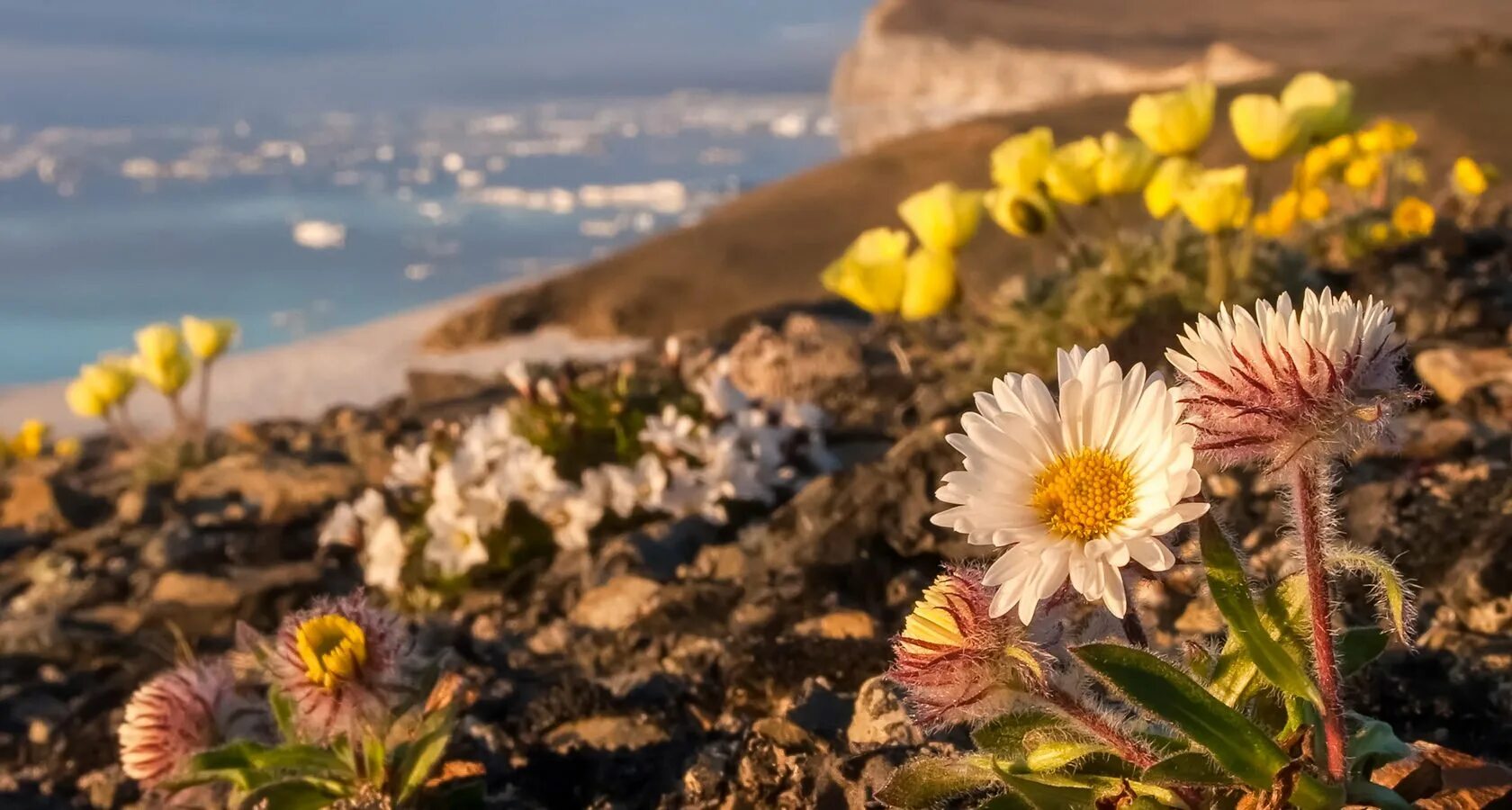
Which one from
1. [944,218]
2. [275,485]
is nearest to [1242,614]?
[944,218]

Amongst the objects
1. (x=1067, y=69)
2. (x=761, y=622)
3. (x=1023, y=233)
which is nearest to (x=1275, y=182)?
(x=1023, y=233)

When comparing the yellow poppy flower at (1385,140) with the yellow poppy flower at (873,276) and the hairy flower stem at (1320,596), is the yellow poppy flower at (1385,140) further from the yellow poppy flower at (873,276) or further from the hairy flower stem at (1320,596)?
the hairy flower stem at (1320,596)

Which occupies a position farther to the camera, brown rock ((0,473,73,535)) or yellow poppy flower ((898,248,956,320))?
brown rock ((0,473,73,535))

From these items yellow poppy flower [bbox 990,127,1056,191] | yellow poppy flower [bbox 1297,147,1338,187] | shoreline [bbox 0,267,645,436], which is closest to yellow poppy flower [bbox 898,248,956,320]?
yellow poppy flower [bbox 990,127,1056,191]

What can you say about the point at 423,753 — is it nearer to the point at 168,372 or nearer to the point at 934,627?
the point at 934,627

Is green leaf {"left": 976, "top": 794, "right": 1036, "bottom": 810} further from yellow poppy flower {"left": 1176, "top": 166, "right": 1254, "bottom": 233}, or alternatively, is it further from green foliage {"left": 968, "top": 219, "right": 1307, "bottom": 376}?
green foliage {"left": 968, "top": 219, "right": 1307, "bottom": 376}

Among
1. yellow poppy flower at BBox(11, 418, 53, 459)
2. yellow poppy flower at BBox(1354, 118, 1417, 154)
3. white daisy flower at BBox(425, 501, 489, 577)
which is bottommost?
yellow poppy flower at BBox(11, 418, 53, 459)

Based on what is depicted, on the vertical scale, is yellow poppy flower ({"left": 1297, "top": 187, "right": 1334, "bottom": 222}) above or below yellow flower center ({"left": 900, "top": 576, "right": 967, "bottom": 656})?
above

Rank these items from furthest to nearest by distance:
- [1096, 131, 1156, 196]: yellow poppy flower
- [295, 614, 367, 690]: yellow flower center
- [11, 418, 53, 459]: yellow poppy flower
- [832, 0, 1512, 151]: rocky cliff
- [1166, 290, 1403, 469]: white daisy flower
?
[832, 0, 1512, 151]: rocky cliff → [11, 418, 53, 459]: yellow poppy flower → [1096, 131, 1156, 196]: yellow poppy flower → [295, 614, 367, 690]: yellow flower center → [1166, 290, 1403, 469]: white daisy flower
